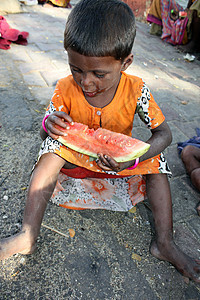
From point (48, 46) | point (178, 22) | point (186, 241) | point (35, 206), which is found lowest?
point (186, 241)

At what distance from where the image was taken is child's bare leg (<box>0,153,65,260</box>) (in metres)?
1.68

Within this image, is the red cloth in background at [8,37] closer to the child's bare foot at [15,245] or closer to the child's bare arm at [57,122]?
the child's bare arm at [57,122]

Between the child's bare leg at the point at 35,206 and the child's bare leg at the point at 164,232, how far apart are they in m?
0.76

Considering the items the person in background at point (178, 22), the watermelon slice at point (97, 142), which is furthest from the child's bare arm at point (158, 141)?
the person in background at point (178, 22)

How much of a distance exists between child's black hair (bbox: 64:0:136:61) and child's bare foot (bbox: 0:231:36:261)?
49.8 inches

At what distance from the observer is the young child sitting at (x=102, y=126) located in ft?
5.38

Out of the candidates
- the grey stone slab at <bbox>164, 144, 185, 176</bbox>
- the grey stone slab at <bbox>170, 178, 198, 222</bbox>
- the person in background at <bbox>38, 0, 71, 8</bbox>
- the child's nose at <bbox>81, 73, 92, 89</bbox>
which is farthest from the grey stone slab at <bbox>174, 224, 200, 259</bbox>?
the person in background at <bbox>38, 0, 71, 8</bbox>

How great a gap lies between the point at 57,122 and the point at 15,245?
0.86 metres

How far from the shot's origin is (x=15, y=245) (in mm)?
1685

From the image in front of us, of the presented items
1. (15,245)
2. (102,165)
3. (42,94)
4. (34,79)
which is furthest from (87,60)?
(34,79)

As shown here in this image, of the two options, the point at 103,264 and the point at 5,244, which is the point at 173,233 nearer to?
the point at 103,264

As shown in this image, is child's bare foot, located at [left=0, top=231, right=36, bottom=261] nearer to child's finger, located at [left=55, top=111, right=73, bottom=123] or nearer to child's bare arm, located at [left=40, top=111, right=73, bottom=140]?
child's bare arm, located at [left=40, top=111, right=73, bottom=140]

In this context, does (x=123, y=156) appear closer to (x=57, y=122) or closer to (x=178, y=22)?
(x=57, y=122)

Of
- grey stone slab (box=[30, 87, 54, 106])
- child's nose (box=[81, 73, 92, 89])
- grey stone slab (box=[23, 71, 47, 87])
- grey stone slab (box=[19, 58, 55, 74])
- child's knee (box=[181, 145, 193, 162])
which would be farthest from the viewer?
grey stone slab (box=[19, 58, 55, 74])
